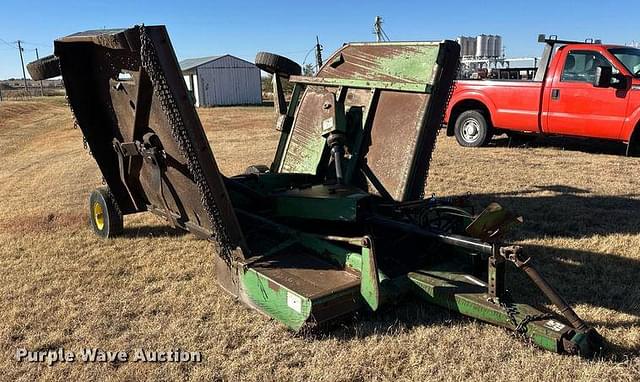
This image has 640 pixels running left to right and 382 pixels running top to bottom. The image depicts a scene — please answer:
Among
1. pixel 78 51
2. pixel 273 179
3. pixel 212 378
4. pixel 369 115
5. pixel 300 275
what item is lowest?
pixel 212 378

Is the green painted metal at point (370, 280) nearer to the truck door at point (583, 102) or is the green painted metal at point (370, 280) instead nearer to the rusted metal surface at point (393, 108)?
the rusted metal surface at point (393, 108)

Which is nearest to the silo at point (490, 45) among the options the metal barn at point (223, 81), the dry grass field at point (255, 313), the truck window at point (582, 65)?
the truck window at point (582, 65)

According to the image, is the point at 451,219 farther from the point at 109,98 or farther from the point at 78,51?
the point at 78,51

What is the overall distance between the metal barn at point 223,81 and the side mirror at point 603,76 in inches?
915

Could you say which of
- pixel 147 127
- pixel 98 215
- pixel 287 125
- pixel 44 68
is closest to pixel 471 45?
pixel 287 125

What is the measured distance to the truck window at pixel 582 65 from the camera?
356 inches

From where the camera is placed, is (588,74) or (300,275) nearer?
(300,275)

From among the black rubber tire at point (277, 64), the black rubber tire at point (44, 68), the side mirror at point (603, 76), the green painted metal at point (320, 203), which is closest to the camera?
the green painted metal at point (320, 203)

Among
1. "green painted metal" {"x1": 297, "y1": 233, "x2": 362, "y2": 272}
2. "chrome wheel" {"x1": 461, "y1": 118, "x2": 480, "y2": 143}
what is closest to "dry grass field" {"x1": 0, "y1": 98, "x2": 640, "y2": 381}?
"green painted metal" {"x1": 297, "y1": 233, "x2": 362, "y2": 272}

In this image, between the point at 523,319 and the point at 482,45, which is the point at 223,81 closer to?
the point at 482,45

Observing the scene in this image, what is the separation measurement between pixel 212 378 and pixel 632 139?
28.2 feet

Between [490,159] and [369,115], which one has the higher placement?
[369,115]

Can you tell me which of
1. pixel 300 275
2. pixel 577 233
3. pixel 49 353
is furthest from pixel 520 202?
pixel 49 353

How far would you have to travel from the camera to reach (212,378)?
115 inches
